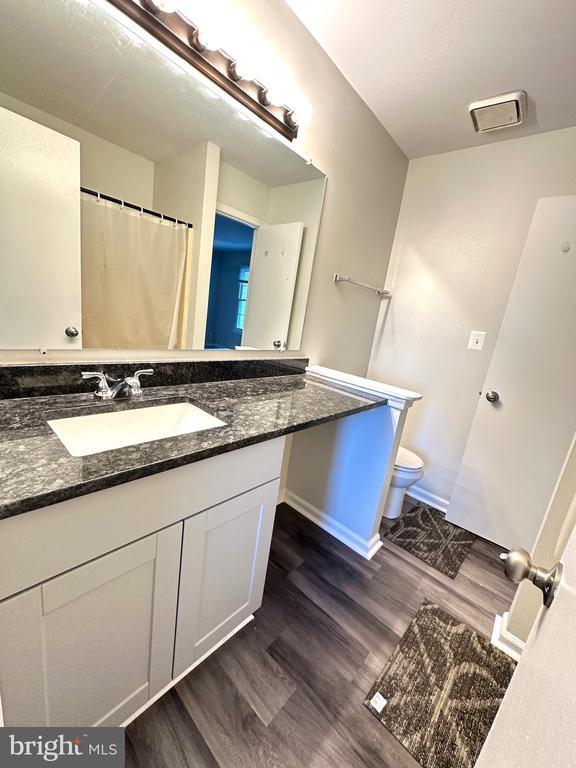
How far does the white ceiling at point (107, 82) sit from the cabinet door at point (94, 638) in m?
1.21

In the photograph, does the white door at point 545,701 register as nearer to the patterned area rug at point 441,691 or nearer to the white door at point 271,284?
the patterned area rug at point 441,691

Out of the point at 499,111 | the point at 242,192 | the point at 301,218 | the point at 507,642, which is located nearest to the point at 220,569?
the point at 507,642

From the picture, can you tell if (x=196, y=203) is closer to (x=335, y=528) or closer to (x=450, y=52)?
(x=450, y=52)

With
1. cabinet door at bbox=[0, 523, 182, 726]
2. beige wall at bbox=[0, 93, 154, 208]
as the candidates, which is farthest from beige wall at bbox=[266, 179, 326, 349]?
cabinet door at bbox=[0, 523, 182, 726]

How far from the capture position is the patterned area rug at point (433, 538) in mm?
1779

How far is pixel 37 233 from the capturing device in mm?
907

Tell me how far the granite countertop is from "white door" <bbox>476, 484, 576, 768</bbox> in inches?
26.6

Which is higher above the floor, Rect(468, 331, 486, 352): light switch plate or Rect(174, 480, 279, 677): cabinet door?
Rect(468, 331, 486, 352): light switch plate

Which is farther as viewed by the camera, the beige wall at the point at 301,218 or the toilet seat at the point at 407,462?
the toilet seat at the point at 407,462

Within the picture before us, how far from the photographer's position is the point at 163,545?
823mm

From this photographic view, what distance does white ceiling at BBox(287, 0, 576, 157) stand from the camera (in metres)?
1.19

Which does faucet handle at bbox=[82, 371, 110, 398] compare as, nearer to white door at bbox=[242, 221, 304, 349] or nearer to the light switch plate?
white door at bbox=[242, 221, 304, 349]

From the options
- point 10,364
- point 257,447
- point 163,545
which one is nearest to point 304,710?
point 163,545

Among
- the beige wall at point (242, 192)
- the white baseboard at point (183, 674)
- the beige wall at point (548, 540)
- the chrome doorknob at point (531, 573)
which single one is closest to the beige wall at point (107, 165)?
the beige wall at point (242, 192)
